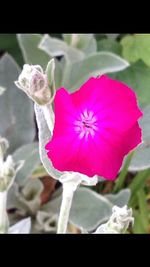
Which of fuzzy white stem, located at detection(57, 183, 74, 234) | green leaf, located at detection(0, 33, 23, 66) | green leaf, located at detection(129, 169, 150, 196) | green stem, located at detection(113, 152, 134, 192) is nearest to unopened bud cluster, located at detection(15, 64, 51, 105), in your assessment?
fuzzy white stem, located at detection(57, 183, 74, 234)

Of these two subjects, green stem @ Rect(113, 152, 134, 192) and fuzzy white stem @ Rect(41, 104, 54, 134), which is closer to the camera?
fuzzy white stem @ Rect(41, 104, 54, 134)

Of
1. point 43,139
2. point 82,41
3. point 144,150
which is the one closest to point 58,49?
point 82,41

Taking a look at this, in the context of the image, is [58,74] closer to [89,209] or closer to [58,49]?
[58,49]

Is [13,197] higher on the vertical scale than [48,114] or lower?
lower

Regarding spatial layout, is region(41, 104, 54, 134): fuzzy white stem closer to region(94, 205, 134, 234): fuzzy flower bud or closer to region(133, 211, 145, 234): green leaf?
region(94, 205, 134, 234): fuzzy flower bud

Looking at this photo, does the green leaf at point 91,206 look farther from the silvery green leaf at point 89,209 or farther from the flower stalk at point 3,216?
the flower stalk at point 3,216
